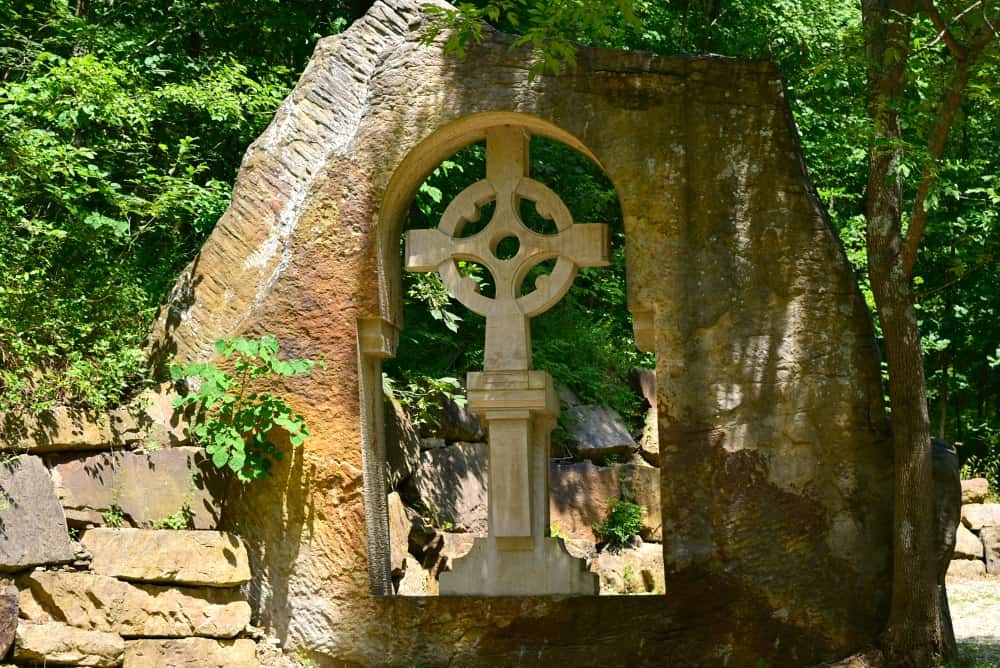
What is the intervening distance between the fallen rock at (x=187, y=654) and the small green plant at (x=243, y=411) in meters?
0.91

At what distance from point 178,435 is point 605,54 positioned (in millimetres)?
3282

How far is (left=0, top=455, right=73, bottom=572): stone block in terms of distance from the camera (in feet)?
20.3

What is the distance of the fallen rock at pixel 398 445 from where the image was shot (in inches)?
345

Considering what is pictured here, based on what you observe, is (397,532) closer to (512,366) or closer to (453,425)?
(453,425)

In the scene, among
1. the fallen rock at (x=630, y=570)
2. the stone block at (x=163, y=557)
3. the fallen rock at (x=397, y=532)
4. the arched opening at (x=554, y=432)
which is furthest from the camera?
the fallen rock at (x=630, y=570)

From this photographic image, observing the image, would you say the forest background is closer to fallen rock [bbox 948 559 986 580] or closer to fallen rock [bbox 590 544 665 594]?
fallen rock [bbox 590 544 665 594]

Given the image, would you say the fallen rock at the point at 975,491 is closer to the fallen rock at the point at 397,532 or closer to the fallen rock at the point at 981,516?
the fallen rock at the point at 981,516

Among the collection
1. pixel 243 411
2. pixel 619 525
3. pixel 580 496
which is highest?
pixel 243 411

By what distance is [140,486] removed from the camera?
668 cm

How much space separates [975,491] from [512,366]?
22.1 ft

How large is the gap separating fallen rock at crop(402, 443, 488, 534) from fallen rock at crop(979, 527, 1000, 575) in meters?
4.95

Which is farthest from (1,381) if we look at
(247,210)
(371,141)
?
(371,141)

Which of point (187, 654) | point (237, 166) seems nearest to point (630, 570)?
point (187, 654)

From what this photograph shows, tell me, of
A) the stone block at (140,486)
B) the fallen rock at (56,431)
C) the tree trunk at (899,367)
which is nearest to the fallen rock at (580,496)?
the stone block at (140,486)
